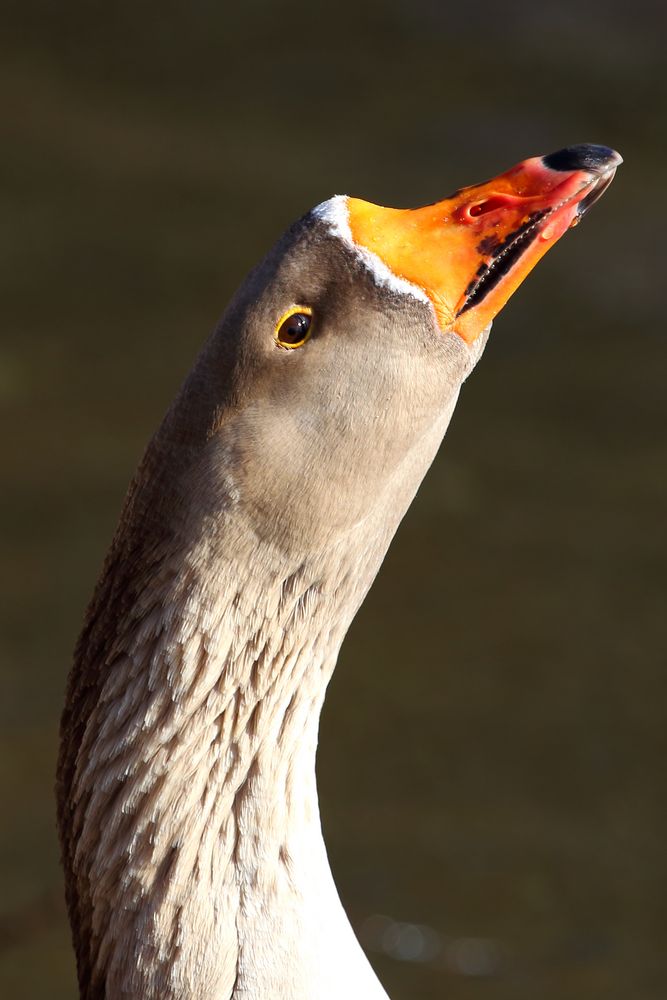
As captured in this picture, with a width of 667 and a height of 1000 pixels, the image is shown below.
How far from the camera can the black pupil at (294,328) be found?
221 cm

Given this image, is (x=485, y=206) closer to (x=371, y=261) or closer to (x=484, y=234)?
(x=484, y=234)

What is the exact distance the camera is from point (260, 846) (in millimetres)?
2326

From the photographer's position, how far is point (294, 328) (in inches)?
87.2

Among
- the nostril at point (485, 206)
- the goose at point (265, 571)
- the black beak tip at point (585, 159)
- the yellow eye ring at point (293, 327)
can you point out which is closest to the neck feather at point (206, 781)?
the goose at point (265, 571)

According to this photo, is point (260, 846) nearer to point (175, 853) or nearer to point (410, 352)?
point (175, 853)

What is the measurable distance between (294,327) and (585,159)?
557mm

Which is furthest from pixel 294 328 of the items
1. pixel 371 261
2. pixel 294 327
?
pixel 371 261

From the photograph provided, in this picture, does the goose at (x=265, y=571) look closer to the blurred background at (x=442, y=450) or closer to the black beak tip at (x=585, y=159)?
the black beak tip at (x=585, y=159)

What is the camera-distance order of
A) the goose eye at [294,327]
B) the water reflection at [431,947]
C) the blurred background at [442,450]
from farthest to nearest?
the blurred background at [442,450] < the water reflection at [431,947] < the goose eye at [294,327]

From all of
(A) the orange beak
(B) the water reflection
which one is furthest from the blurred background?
(A) the orange beak

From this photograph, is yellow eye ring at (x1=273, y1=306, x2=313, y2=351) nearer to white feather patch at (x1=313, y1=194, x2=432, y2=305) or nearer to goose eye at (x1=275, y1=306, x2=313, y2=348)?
goose eye at (x1=275, y1=306, x2=313, y2=348)

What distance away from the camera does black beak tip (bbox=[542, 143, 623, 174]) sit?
7.46ft

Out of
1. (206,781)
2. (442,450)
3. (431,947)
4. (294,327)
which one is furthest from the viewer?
(442,450)

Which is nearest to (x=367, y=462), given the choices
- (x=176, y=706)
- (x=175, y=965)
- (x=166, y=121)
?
(x=176, y=706)
